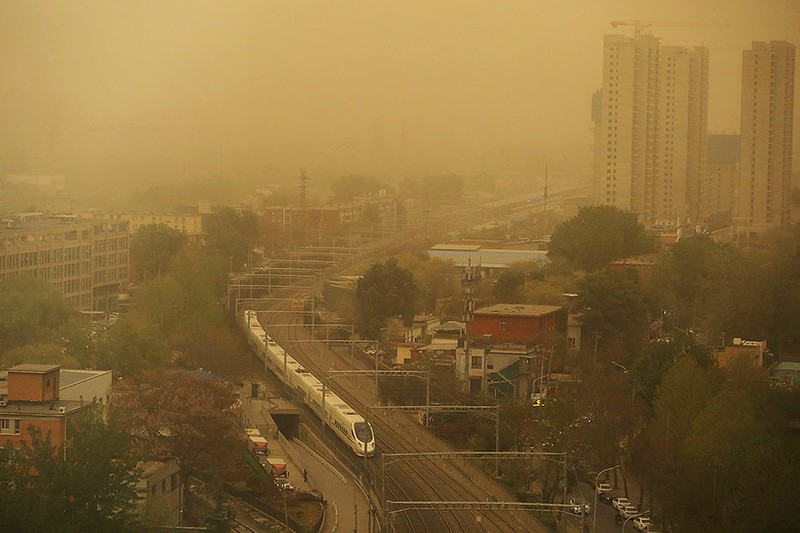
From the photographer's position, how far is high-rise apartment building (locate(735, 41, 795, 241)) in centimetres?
2108

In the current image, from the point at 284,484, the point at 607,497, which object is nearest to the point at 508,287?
the point at 607,497

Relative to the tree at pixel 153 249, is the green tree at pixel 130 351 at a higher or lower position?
lower

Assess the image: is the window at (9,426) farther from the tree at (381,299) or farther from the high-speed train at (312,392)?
the tree at (381,299)

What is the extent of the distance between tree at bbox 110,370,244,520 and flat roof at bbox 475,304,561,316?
3.84 metres

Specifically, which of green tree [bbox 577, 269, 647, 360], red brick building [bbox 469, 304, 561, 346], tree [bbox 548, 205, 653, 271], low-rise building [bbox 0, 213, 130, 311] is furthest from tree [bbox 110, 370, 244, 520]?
tree [bbox 548, 205, 653, 271]

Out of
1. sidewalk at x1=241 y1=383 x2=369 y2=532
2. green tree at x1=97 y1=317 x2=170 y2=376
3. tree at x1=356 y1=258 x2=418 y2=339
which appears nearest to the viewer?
sidewalk at x1=241 y1=383 x2=369 y2=532

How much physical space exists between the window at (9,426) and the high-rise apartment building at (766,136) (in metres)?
15.6

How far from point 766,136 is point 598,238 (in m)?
6.50

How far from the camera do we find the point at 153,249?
1557cm

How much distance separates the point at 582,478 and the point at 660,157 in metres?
16.2

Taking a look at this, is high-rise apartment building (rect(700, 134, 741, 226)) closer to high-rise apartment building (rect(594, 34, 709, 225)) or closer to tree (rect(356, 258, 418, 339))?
high-rise apartment building (rect(594, 34, 709, 225))

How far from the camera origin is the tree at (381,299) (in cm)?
1207

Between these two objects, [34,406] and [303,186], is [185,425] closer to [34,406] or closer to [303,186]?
[34,406]

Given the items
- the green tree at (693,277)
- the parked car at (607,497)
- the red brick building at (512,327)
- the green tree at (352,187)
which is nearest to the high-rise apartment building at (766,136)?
the green tree at (352,187)
